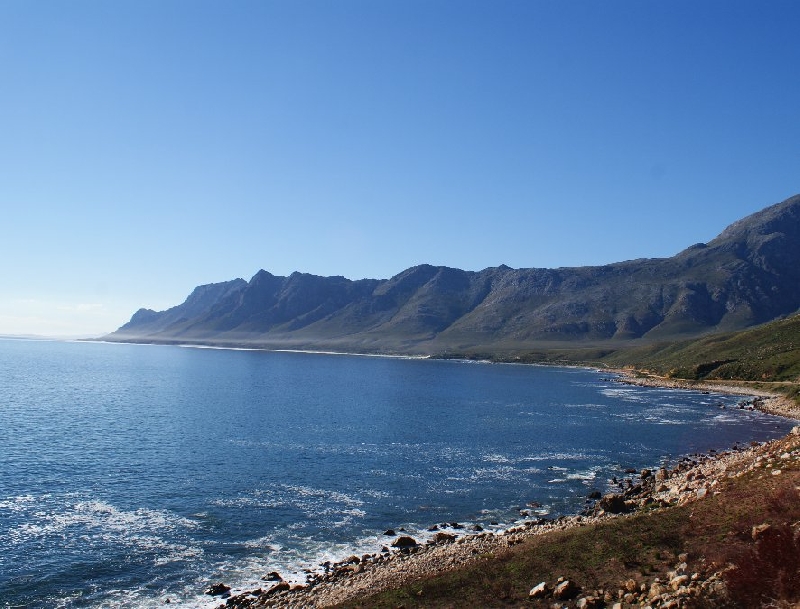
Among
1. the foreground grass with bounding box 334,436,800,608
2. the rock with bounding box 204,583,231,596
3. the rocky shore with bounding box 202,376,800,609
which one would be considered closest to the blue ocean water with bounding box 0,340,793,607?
the rock with bounding box 204,583,231,596

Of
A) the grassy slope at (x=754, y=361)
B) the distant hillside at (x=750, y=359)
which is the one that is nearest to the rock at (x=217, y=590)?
the grassy slope at (x=754, y=361)

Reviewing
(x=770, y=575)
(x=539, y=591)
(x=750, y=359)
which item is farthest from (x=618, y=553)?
(x=750, y=359)

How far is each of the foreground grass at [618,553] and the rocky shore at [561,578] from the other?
0.53 metres

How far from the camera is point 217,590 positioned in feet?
100

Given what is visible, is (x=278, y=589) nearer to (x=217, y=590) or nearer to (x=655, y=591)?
(x=217, y=590)

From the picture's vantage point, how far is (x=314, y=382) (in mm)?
167500

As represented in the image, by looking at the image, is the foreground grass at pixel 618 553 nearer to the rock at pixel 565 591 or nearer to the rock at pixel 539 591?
the rock at pixel 539 591

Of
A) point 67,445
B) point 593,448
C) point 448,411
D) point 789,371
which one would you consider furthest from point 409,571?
point 789,371

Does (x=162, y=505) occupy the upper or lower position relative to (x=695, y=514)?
lower

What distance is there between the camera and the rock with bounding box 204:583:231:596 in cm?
3027

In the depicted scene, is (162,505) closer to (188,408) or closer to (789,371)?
(188,408)

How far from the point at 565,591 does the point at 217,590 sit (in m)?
17.9

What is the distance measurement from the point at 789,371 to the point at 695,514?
4749 inches

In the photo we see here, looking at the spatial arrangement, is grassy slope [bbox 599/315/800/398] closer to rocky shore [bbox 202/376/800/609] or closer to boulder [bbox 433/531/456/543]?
rocky shore [bbox 202/376/800/609]
